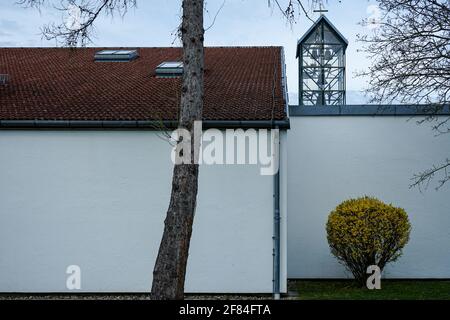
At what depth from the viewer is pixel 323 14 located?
16.5m

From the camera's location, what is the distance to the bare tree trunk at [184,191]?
26.9ft

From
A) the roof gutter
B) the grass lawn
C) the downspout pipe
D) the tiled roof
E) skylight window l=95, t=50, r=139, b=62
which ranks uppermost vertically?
skylight window l=95, t=50, r=139, b=62

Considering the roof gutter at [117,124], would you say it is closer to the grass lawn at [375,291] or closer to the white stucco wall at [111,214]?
the white stucco wall at [111,214]

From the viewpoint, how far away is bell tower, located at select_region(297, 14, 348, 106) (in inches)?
664

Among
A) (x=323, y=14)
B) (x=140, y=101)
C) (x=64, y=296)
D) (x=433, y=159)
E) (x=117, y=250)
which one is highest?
(x=323, y=14)

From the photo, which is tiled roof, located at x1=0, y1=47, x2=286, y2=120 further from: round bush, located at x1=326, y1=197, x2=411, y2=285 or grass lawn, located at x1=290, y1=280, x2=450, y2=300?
grass lawn, located at x1=290, y1=280, x2=450, y2=300

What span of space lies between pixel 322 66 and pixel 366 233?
6.21 m

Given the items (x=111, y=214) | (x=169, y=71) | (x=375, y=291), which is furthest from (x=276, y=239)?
(x=169, y=71)

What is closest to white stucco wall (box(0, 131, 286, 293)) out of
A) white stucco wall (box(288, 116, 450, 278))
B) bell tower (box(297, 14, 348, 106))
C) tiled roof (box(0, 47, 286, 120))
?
tiled roof (box(0, 47, 286, 120))

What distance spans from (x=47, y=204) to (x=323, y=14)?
29.3 ft

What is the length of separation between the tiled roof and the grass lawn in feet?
12.0

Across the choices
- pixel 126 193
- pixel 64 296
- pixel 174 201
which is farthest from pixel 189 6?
pixel 64 296

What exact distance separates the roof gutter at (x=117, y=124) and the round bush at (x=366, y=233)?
2.30 metres

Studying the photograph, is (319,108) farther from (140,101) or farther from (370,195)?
(140,101)
